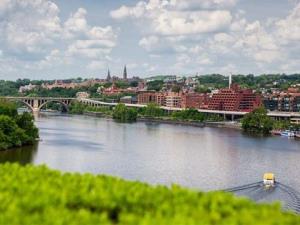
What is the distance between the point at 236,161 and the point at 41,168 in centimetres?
1903

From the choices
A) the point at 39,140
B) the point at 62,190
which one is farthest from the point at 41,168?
the point at 39,140

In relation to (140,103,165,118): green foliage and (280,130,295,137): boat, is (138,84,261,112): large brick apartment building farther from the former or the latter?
(280,130,295,137): boat

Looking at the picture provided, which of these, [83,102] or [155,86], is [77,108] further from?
[155,86]

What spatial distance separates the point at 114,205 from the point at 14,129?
2372 centimetres

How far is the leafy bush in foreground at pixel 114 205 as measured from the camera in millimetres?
6723

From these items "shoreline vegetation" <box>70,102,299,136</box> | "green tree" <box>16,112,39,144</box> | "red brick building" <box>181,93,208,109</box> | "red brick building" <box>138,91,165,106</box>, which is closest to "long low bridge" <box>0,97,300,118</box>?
"shoreline vegetation" <box>70,102,299,136</box>

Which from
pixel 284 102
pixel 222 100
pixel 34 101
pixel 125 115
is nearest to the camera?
pixel 125 115

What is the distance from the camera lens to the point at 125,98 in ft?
314

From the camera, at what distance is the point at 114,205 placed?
305 inches

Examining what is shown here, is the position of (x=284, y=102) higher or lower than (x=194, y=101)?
higher

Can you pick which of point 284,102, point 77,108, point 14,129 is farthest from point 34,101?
point 14,129

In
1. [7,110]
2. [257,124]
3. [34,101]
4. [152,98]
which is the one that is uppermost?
[7,110]

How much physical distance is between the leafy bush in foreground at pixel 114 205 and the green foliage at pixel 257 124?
43.2 metres

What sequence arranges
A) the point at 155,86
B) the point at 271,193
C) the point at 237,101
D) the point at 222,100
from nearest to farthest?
the point at 271,193 < the point at 237,101 < the point at 222,100 < the point at 155,86
